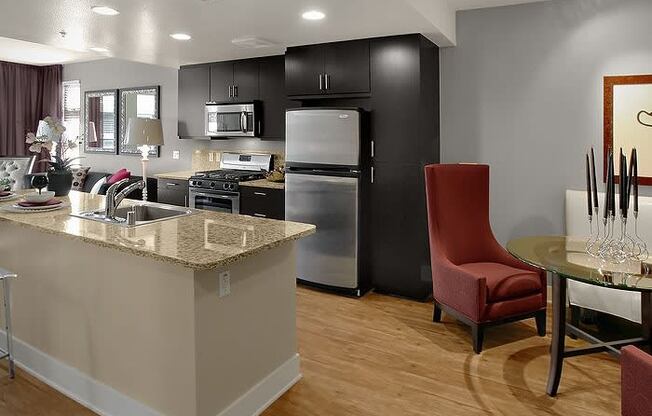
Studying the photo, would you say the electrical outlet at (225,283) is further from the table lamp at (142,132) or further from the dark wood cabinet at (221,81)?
the table lamp at (142,132)

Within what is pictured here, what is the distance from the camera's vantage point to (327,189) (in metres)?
4.22

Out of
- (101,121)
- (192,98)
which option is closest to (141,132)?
(192,98)

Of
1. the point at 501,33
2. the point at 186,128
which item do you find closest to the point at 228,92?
the point at 186,128

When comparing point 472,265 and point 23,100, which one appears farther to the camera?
point 23,100

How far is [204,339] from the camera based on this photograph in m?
2.03

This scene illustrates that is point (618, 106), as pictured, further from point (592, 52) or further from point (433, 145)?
point (433, 145)

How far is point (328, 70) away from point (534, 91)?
1.79m

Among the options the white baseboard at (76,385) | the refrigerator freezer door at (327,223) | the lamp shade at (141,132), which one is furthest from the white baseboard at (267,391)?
the lamp shade at (141,132)

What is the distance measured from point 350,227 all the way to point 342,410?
6.43 ft

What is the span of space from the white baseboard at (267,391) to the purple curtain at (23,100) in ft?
22.5

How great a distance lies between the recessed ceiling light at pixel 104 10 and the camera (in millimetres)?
3203

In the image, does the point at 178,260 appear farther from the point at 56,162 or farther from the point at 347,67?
the point at 347,67

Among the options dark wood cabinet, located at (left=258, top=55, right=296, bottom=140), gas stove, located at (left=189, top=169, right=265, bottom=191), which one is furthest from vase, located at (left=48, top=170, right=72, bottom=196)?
dark wood cabinet, located at (left=258, top=55, right=296, bottom=140)

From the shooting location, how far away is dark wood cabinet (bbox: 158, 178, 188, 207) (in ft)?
17.8
